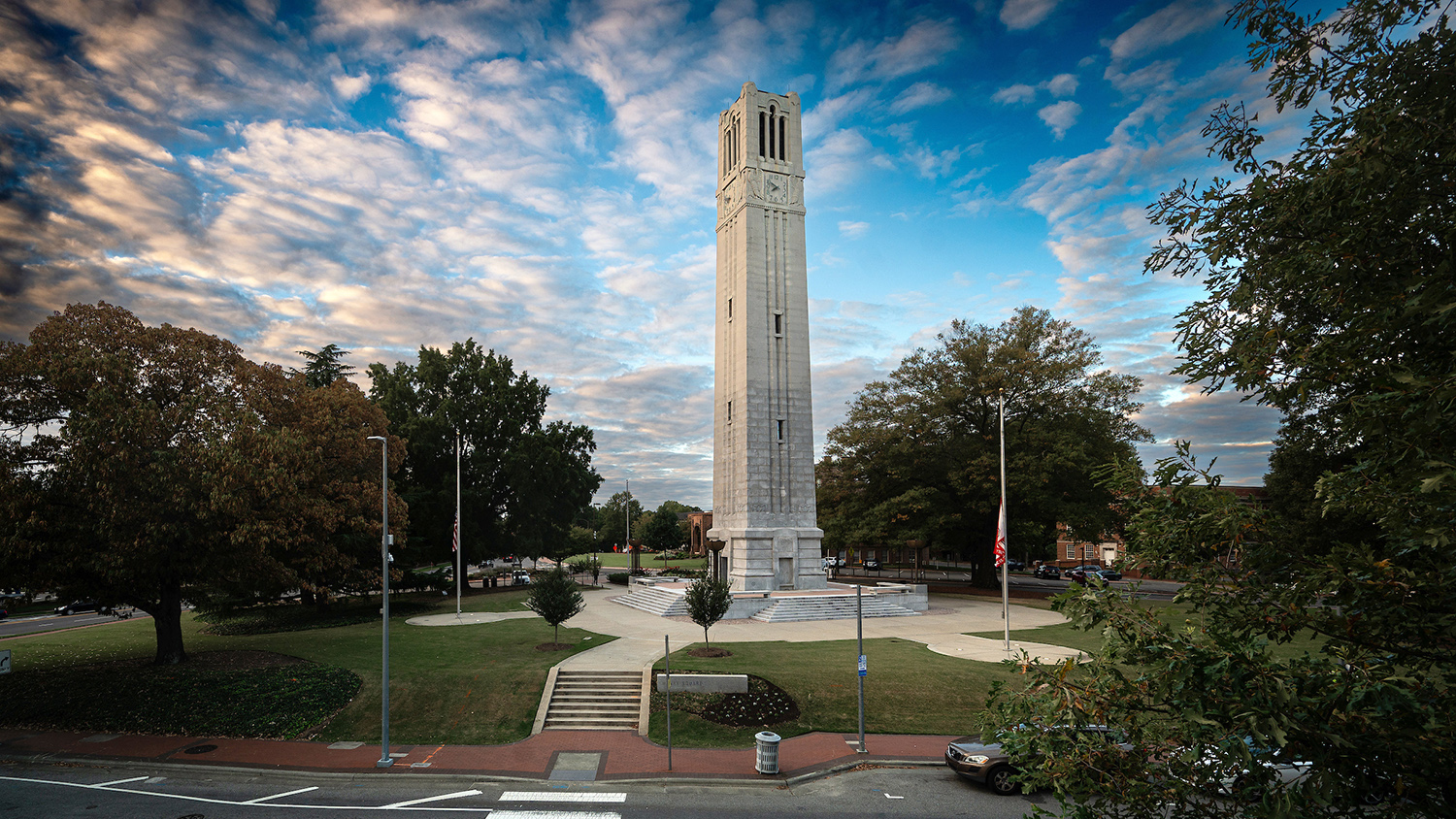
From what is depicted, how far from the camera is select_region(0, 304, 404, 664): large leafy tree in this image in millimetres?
22391

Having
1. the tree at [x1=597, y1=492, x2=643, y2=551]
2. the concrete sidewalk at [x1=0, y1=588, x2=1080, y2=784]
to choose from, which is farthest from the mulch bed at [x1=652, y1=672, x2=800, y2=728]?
the tree at [x1=597, y1=492, x2=643, y2=551]

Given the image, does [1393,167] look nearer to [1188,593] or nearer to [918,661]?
[1188,593]

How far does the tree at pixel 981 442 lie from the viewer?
156 ft

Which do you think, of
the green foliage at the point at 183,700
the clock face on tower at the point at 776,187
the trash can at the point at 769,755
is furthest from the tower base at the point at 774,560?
the trash can at the point at 769,755

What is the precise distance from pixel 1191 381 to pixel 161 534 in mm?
28083

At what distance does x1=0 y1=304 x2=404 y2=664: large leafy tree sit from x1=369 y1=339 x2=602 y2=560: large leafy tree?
23964 millimetres

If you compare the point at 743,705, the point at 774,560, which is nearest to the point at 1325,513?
the point at 743,705

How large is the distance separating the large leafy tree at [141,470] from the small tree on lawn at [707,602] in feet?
50.4

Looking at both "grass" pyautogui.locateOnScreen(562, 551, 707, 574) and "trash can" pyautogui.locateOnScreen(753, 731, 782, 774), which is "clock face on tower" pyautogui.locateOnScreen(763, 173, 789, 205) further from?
"grass" pyautogui.locateOnScreen(562, 551, 707, 574)

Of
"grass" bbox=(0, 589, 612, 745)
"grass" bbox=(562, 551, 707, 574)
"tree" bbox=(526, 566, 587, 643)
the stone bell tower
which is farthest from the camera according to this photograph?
"grass" bbox=(562, 551, 707, 574)

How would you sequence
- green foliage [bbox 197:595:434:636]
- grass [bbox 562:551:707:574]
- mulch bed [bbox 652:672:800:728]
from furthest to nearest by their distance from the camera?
1. grass [bbox 562:551:707:574]
2. green foliage [bbox 197:595:434:636]
3. mulch bed [bbox 652:672:800:728]

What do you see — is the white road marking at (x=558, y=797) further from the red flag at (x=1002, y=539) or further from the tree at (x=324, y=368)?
the tree at (x=324, y=368)

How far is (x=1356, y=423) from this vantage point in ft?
18.2

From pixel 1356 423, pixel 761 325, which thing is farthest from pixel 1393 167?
pixel 761 325
